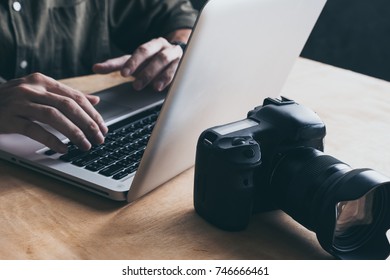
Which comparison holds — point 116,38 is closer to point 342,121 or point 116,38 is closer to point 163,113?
point 342,121

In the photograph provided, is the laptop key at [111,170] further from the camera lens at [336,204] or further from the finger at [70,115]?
the camera lens at [336,204]

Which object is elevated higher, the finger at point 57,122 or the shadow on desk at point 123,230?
the finger at point 57,122

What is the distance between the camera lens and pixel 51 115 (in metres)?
0.74

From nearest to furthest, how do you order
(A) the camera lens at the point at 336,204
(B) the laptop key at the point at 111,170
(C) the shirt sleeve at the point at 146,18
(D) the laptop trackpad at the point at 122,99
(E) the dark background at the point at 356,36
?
1. (A) the camera lens at the point at 336,204
2. (B) the laptop key at the point at 111,170
3. (D) the laptop trackpad at the point at 122,99
4. (C) the shirt sleeve at the point at 146,18
5. (E) the dark background at the point at 356,36

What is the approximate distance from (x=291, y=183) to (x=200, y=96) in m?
0.14

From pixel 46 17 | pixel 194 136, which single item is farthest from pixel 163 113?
pixel 46 17

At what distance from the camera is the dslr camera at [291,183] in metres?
0.59

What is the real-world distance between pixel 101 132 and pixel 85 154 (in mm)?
39

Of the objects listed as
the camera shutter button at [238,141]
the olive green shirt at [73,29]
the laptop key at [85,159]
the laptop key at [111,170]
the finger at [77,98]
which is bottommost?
the olive green shirt at [73,29]

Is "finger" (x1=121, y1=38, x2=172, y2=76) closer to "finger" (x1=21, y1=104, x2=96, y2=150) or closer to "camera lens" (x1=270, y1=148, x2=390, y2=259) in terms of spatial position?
"finger" (x1=21, y1=104, x2=96, y2=150)

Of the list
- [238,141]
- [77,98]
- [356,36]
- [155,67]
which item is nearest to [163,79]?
[155,67]

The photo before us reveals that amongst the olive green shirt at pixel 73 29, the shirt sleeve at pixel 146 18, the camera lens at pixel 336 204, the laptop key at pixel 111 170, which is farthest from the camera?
the shirt sleeve at pixel 146 18

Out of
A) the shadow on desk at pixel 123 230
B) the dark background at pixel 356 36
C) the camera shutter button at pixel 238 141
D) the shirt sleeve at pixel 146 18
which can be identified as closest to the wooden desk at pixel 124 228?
the shadow on desk at pixel 123 230
